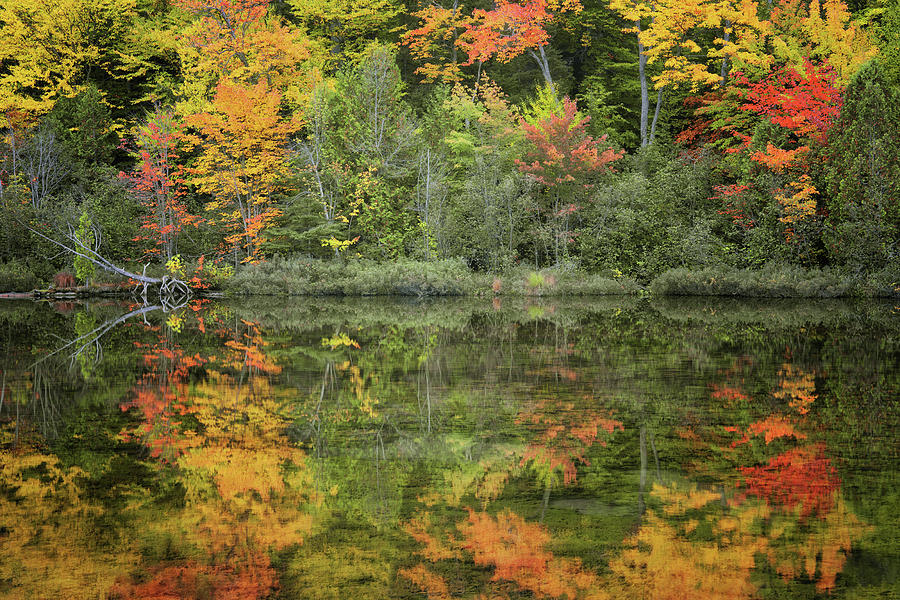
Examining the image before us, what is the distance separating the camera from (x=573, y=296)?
23.5 metres

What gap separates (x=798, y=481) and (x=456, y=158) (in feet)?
74.9

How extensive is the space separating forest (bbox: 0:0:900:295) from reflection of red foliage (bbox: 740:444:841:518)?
652 inches

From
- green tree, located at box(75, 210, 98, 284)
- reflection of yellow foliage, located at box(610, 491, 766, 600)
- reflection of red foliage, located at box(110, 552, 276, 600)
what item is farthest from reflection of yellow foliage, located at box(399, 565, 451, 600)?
green tree, located at box(75, 210, 98, 284)

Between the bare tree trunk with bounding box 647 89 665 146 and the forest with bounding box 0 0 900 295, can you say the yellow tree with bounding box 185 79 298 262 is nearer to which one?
the forest with bounding box 0 0 900 295

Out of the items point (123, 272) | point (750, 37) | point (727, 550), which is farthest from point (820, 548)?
point (750, 37)

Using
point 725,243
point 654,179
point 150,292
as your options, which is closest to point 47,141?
point 150,292

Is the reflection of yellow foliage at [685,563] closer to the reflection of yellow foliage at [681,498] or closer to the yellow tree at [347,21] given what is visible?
the reflection of yellow foliage at [681,498]

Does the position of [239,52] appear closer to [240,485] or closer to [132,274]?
[132,274]

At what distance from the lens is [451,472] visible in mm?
5637

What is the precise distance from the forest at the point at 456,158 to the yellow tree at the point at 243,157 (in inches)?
4.0

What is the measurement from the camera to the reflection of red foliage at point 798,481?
4.92m

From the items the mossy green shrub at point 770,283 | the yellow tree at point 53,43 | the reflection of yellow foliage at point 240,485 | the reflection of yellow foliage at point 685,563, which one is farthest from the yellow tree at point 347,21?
the reflection of yellow foliage at point 685,563

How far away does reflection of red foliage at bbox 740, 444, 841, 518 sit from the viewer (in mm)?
4922

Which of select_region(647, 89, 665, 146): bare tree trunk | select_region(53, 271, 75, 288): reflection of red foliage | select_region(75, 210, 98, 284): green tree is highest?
select_region(647, 89, 665, 146): bare tree trunk
